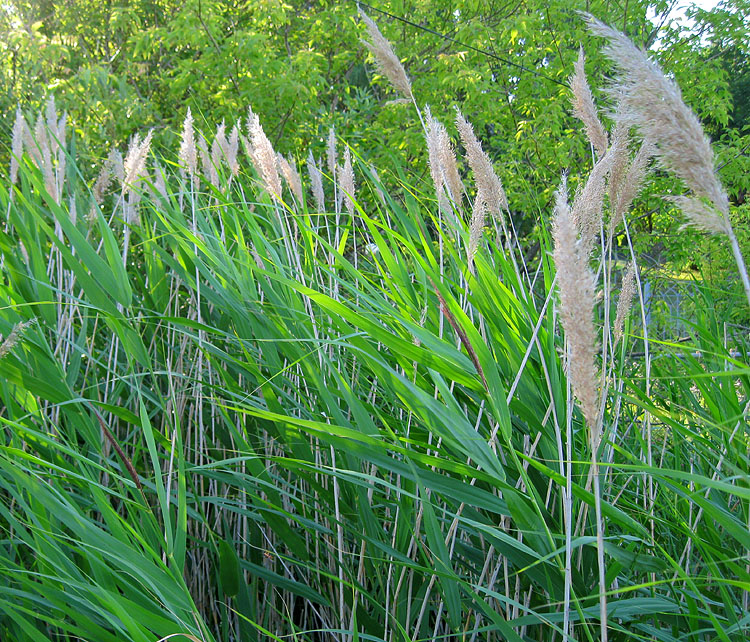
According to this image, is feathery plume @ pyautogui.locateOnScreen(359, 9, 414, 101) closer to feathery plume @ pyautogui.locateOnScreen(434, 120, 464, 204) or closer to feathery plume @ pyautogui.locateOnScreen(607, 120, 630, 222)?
feathery plume @ pyautogui.locateOnScreen(434, 120, 464, 204)

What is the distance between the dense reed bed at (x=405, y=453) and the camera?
985mm

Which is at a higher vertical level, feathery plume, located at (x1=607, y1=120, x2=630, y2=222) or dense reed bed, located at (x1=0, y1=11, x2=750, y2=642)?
feathery plume, located at (x1=607, y1=120, x2=630, y2=222)

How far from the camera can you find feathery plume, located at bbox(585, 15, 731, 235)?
0.80 meters

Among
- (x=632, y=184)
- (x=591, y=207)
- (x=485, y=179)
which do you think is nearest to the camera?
(x=591, y=207)

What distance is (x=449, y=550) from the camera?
1271 mm

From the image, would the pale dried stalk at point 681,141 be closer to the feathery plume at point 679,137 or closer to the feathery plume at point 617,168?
the feathery plume at point 679,137

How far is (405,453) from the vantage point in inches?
40.4

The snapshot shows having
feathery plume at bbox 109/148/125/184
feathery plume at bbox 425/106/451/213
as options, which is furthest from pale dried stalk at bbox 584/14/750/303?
feathery plume at bbox 109/148/125/184

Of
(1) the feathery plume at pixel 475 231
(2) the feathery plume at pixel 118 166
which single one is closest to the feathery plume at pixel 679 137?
(1) the feathery plume at pixel 475 231

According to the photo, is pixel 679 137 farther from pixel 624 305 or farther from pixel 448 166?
pixel 448 166

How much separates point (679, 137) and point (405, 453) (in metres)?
0.56

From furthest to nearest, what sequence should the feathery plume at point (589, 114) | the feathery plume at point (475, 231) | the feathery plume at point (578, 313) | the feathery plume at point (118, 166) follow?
1. the feathery plume at point (118, 166)
2. the feathery plume at point (589, 114)
3. the feathery plume at point (475, 231)
4. the feathery plume at point (578, 313)

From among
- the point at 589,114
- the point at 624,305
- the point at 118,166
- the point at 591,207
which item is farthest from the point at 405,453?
the point at 118,166

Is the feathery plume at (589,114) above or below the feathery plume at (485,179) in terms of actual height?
above
